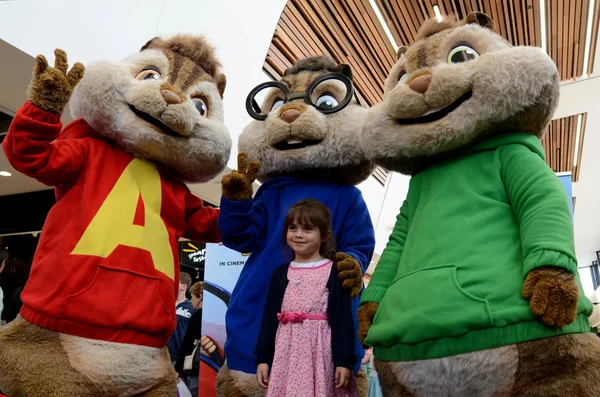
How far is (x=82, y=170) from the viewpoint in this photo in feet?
5.61

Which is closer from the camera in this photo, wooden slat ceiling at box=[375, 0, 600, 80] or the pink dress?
the pink dress

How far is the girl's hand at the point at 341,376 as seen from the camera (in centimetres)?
153

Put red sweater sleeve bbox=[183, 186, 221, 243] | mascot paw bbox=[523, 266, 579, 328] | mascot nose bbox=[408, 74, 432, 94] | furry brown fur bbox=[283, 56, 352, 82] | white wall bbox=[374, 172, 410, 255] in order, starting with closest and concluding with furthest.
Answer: mascot paw bbox=[523, 266, 579, 328]
mascot nose bbox=[408, 74, 432, 94]
red sweater sleeve bbox=[183, 186, 221, 243]
furry brown fur bbox=[283, 56, 352, 82]
white wall bbox=[374, 172, 410, 255]

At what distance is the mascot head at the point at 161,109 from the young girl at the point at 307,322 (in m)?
0.42

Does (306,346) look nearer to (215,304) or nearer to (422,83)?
(422,83)

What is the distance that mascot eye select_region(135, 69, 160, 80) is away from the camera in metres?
1.87

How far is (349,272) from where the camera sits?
1.60 meters

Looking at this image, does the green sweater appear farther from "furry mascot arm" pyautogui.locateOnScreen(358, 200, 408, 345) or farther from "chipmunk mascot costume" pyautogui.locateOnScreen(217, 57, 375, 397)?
"chipmunk mascot costume" pyautogui.locateOnScreen(217, 57, 375, 397)

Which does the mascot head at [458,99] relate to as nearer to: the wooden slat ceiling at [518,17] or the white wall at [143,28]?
the white wall at [143,28]

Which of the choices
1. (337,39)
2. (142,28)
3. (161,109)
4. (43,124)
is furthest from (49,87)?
(337,39)

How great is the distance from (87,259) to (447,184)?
3.61ft

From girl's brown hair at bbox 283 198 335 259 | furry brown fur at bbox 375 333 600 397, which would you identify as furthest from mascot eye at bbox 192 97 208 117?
furry brown fur at bbox 375 333 600 397

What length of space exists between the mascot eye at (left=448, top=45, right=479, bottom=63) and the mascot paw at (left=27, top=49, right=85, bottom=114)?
3.91ft

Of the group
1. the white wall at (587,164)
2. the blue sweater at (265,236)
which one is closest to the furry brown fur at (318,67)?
the blue sweater at (265,236)
